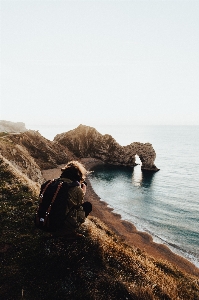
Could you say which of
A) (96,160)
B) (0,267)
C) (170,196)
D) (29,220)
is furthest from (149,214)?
(96,160)

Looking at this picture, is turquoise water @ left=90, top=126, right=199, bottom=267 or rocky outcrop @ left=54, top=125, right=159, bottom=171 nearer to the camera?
turquoise water @ left=90, top=126, right=199, bottom=267

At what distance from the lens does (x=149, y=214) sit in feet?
141

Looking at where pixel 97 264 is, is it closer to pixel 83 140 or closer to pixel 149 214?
pixel 149 214

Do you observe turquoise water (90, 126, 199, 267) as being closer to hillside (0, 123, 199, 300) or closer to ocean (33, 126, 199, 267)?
ocean (33, 126, 199, 267)

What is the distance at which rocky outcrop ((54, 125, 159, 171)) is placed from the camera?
87.1 m

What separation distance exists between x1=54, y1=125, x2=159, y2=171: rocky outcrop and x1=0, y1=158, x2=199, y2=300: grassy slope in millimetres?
77662

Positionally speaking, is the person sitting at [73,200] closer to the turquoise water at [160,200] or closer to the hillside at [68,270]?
the hillside at [68,270]

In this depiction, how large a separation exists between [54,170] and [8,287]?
220 ft

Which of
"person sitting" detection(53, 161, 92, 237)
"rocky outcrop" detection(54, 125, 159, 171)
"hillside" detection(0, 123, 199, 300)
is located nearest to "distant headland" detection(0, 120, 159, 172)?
"rocky outcrop" detection(54, 125, 159, 171)

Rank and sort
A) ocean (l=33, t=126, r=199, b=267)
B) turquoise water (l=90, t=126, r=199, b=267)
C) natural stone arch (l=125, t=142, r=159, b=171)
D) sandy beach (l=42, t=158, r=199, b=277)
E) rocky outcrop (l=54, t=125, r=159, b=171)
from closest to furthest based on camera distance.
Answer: sandy beach (l=42, t=158, r=199, b=277) → ocean (l=33, t=126, r=199, b=267) → turquoise water (l=90, t=126, r=199, b=267) → natural stone arch (l=125, t=142, r=159, b=171) → rocky outcrop (l=54, t=125, r=159, b=171)

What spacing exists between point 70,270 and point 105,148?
298 ft

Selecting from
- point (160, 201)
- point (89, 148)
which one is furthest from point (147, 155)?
point (160, 201)

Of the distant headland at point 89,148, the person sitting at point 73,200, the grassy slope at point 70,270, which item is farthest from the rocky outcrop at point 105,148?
the person sitting at point 73,200

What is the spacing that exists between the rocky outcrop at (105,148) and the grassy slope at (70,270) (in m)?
77.7
